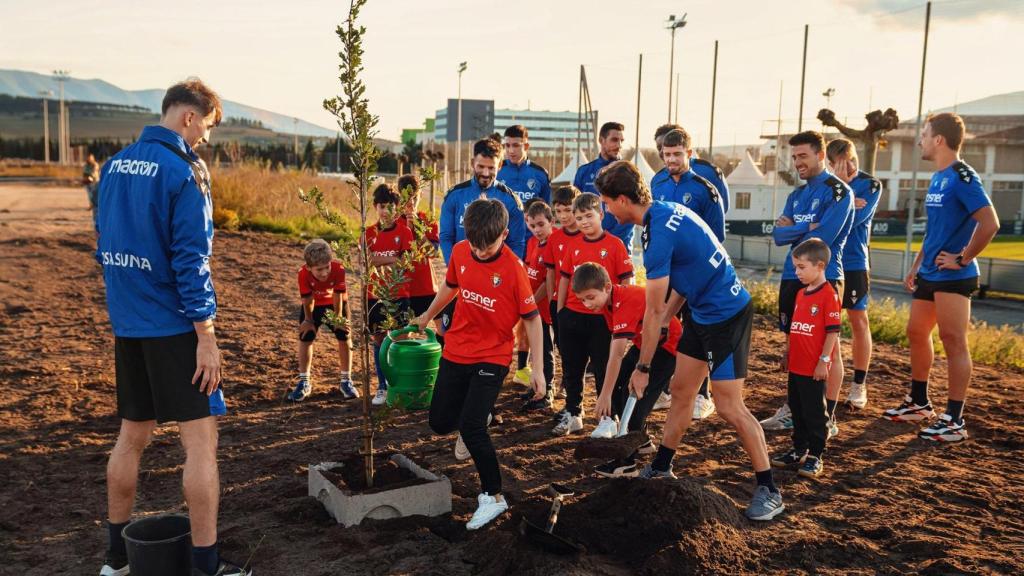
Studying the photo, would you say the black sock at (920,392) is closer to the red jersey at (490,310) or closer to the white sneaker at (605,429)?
the white sneaker at (605,429)

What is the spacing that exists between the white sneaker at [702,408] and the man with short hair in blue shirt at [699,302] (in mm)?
2051

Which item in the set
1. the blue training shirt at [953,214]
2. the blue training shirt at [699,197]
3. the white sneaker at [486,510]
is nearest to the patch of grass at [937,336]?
the blue training shirt at [953,214]

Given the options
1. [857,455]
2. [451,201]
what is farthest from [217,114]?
[857,455]

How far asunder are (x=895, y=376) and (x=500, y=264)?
5620 mm

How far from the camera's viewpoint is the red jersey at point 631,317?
539 centimetres

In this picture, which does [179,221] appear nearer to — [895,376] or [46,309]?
[895,376]

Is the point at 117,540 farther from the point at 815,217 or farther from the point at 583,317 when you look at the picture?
the point at 815,217

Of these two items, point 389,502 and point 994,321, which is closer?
point 389,502

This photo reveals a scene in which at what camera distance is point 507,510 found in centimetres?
444

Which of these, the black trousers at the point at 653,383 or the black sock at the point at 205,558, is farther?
the black trousers at the point at 653,383

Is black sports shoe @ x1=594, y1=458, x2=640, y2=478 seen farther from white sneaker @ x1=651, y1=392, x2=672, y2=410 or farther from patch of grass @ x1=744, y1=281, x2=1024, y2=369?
patch of grass @ x1=744, y1=281, x2=1024, y2=369

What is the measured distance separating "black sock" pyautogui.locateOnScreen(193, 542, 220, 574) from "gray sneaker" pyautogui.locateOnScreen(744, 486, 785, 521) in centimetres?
284

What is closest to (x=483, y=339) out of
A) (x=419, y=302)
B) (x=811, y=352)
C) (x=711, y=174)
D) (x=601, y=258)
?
(x=601, y=258)

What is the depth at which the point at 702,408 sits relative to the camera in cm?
664
